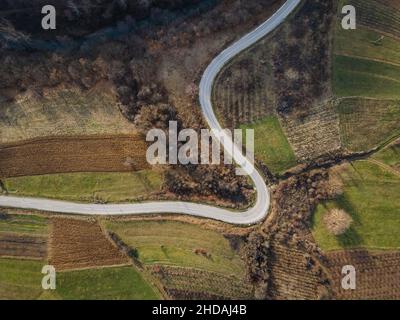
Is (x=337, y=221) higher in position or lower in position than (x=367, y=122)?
lower

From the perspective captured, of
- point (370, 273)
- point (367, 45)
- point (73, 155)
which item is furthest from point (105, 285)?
point (367, 45)

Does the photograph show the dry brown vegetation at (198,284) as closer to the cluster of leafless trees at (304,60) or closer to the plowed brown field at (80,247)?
the plowed brown field at (80,247)

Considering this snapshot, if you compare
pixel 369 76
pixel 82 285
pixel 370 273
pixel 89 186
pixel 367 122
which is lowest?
pixel 82 285

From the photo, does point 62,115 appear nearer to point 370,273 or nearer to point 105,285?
point 105,285

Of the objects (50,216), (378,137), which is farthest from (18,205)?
(378,137)

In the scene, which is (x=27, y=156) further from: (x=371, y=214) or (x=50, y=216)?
(x=371, y=214)

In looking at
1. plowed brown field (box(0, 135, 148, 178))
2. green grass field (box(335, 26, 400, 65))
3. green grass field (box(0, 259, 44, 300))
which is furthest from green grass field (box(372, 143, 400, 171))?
green grass field (box(0, 259, 44, 300))

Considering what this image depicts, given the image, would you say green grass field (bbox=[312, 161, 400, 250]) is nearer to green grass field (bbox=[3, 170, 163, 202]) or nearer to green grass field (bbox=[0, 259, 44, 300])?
green grass field (bbox=[3, 170, 163, 202])

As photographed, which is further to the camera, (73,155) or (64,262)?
(73,155)
